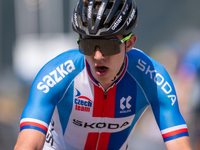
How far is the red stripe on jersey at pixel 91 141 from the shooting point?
3062 mm

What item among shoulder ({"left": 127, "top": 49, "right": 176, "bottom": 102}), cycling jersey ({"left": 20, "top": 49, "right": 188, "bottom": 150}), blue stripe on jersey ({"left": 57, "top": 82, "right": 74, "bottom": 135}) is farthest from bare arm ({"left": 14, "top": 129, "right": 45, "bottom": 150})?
shoulder ({"left": 127, "top": 49, "right": 176, "bottom": 102})

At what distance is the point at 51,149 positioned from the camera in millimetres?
3238

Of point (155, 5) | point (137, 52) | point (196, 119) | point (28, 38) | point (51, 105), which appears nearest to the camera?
point (51, 105)

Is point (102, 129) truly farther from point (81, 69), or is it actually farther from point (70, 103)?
point (81, 69)

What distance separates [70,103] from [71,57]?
45 cm

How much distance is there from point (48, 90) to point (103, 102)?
1.92 feet

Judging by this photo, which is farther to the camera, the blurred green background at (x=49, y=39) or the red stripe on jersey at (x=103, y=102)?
the blurred green background at (x=49, y=39)

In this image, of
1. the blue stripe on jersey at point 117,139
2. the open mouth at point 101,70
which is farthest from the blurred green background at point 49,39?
the open mouth at point 101,70

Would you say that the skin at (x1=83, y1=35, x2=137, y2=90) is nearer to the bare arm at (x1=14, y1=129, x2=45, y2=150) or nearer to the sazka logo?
the sazka logo

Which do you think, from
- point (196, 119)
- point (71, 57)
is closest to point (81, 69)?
point (71, 57)

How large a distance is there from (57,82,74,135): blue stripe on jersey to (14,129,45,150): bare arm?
48cm

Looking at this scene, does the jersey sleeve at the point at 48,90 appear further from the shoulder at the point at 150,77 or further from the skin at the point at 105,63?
the shoulder at the point at 150,77

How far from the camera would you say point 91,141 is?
122 inches

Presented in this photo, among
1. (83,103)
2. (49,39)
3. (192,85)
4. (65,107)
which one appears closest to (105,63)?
(83,103)
